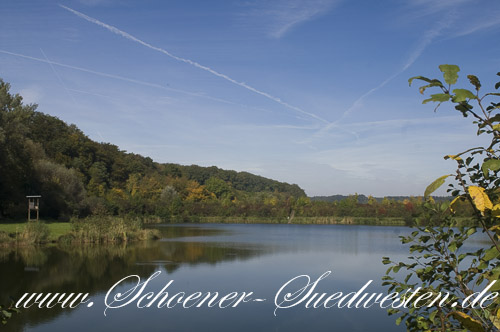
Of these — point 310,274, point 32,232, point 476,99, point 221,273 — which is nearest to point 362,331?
point 310,274

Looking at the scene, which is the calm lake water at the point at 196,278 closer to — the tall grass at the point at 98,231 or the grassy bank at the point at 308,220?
the tall grass at the point at 98,231

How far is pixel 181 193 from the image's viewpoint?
63.1 m

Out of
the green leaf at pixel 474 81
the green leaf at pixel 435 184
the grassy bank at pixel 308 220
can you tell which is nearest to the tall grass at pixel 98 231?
the green leaf at pixel 435 184

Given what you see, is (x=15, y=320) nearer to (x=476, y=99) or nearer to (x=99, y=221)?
(x=476, y=99)

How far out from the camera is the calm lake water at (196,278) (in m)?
8.30

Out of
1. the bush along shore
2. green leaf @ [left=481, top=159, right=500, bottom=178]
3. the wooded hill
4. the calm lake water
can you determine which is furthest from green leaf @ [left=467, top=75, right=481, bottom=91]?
the wooded hill

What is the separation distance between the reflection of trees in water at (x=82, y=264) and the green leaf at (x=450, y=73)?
845 cm

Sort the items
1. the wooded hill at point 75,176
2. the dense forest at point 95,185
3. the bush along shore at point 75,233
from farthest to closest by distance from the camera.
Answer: the dense forest at point 95,185
the wooded hill at point 75,176
the bush along shore at point 75,233

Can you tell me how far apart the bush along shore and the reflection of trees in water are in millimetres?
713

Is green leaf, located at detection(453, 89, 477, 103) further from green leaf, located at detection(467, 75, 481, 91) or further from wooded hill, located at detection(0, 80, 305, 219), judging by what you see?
wooded hill, located at detection(0, 80, 305, 219)

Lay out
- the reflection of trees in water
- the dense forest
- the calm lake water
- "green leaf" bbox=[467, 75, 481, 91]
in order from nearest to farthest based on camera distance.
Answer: "green leaf" bbox=[467, 75, 481, 91], the calm lake water, the reflection of trees in water, the dense forest

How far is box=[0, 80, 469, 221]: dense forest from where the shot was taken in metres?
24.9

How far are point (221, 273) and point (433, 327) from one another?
11.9m

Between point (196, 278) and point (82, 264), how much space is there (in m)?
4.33
